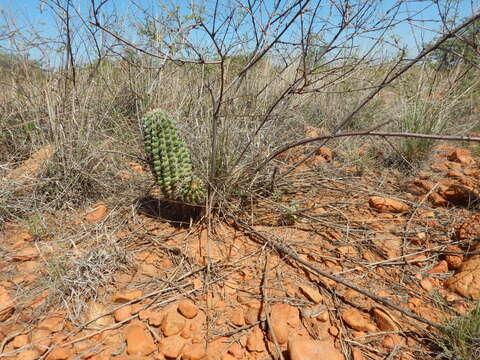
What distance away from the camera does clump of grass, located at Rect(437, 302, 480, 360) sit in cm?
88

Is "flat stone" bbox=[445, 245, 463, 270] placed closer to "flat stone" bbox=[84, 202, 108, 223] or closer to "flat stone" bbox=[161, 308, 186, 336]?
"flat stone" bbox=[161, 308, 186, 336]

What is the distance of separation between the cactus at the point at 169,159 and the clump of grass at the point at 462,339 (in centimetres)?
110

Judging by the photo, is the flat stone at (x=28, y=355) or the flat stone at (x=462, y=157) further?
the flat stone at (x=462, y=157)

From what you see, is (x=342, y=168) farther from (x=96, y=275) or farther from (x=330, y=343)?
(x=96, y=275)

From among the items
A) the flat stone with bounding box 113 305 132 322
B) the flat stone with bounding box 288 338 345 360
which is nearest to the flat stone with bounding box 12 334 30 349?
the flat stone with bounding box 113 305 132 322

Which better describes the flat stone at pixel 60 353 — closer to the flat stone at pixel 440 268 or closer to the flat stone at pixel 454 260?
the flat stone at pixel 440 268

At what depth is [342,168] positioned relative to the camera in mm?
2074

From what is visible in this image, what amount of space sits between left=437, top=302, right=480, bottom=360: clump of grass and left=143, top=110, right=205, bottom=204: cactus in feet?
3.60

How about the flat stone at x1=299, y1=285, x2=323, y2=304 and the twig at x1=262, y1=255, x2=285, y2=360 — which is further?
the flat stone at x1=299, y1=285, x2=323, y2=304

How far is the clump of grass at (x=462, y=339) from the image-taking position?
0.88 m

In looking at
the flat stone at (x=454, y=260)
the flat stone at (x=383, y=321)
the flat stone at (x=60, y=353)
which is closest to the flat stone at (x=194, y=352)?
the flat stone at (x=60, y=353)

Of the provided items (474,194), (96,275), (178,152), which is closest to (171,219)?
(178,152)

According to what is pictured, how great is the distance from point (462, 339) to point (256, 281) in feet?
2.31

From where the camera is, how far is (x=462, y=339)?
90 centimetres
